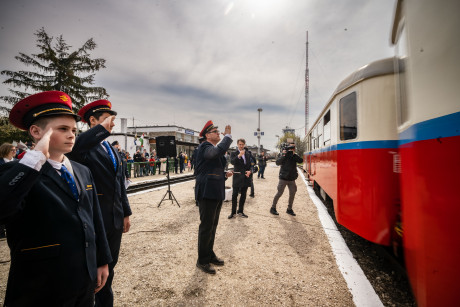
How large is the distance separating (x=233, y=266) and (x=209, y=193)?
1228 millimetres

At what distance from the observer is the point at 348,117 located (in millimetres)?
3326

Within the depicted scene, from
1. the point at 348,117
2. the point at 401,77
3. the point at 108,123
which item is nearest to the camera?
the point at 108,123

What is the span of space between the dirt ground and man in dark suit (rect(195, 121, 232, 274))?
24 cm

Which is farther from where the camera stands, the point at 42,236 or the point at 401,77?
the point at 401,77

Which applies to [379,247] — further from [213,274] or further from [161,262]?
[161,262]

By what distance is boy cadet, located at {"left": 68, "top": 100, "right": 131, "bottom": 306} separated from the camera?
1723mm

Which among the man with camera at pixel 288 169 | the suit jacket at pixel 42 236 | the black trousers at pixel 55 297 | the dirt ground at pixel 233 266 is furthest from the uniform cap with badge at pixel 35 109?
the man with camera at pixel 288 169

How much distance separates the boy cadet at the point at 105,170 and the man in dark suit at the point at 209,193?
109 cm

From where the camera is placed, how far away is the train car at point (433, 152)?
4.75 ft

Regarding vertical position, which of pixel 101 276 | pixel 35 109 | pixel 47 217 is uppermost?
pixel 35 109

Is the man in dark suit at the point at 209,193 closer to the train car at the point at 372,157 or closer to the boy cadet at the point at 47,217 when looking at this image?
the boy cadet at the point at 47,217

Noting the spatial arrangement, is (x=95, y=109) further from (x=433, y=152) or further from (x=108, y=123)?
(x=433, y=152)

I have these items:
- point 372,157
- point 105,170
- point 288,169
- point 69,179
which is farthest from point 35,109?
point 288,169

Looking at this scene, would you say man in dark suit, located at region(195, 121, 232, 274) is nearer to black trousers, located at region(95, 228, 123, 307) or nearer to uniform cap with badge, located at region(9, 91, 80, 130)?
black trousers, located at region(95, 228, 123, 307)
